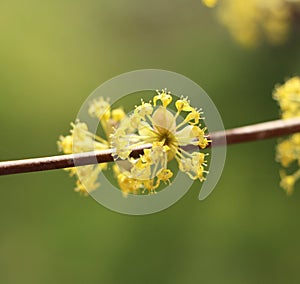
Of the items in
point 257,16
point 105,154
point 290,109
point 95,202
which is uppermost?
point 257,16

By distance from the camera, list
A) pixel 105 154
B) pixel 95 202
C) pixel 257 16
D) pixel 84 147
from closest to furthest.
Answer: pixel 105 154, pixel 84 147, pixel 257 16, pixel 95 202

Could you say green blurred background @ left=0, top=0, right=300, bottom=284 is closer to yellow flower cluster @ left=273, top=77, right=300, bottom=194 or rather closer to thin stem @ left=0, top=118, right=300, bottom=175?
yellow flower cluster @ left=273, top=77, right=300, bottom=194

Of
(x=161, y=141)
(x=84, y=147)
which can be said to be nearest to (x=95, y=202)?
(x=84, y=147)

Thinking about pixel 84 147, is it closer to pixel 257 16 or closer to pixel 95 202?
pixel 257 16

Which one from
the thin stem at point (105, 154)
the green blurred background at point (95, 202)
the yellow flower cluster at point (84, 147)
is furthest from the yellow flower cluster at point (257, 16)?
the green blurred background at point (95, 202)

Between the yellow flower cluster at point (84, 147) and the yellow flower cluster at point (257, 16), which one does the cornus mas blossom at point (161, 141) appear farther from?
the yellow flower cluster at point (257, 16)

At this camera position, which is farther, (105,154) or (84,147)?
(84,147)
